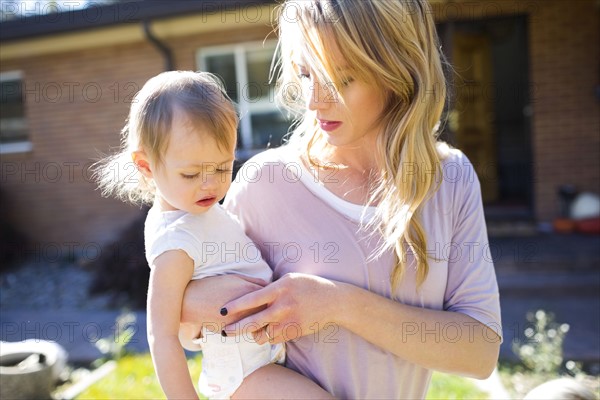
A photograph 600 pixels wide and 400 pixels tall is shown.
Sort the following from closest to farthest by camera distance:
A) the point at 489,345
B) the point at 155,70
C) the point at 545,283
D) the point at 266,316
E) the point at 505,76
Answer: the point at 266,316
the point at 489,345
the point at 545,283
the point at 155,70
the point at 505,76

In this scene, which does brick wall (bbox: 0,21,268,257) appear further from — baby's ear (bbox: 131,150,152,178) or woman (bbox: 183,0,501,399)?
woman (bbox: 183,0,501,399)

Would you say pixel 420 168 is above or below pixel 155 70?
below

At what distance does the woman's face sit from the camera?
1491mm

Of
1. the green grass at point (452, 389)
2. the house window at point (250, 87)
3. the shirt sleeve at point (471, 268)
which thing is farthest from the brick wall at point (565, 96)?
the shirt sleeve at point (471, 268)

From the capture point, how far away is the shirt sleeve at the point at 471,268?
1468 millimetres

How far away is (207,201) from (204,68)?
305 inches

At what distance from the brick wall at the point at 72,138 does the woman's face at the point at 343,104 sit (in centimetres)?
768

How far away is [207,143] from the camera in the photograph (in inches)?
57.4

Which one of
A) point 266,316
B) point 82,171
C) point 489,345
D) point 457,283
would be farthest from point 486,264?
point 82,171

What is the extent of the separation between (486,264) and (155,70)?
27.0ft

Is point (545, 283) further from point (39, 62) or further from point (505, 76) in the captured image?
point (505, 76)

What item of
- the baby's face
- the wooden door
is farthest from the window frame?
the baby's face

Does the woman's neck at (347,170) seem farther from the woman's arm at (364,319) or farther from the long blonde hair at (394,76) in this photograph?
the woman's arm at (364,319)

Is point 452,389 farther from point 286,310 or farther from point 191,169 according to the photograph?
point 191,169
